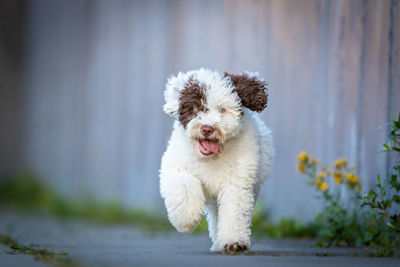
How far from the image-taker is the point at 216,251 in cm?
493

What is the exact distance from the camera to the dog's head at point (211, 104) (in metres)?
4.52

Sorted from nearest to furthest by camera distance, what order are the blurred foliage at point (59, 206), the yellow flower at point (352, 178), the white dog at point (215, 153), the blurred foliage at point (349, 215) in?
the white dog at point (215, 153) < the blurred foliage at point (349, 215) < the yellow flower at point (352, 178) < the blurred foliage at point (59, 206)

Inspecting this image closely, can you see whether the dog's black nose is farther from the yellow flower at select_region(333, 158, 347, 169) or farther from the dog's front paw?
the yellow flower at select_region(333, 158, 347, 169)

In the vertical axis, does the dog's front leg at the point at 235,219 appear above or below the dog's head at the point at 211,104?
below

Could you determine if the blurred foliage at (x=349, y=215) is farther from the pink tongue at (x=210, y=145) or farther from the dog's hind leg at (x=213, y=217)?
the pink tongue at (x=210, y=145)

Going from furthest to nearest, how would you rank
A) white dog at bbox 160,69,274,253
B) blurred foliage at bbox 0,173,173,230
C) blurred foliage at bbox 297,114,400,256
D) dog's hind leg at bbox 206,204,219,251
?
blurred foliage at bbox 0,173,173,230 → dog's hind leg at bbox 206,204,219,251 → blurred foliage at bbox 297,114,400,256 → white dog at bbox 160,69,274,253

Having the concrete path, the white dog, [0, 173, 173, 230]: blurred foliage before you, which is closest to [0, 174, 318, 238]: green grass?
[0, 173, 173, 230]: blurred foliage

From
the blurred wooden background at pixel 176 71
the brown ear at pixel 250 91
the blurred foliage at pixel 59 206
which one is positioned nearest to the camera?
the brown ear at pixel 250 91

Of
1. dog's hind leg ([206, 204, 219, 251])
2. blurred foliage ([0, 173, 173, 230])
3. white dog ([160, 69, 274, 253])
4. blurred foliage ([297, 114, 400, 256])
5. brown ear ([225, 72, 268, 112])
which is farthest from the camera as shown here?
blurred foliage ([0, 173, 173, 230])

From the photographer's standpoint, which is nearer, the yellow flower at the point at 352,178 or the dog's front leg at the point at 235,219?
the dog's front leg at the point at 235,219

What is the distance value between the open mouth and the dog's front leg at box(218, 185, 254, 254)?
30cm

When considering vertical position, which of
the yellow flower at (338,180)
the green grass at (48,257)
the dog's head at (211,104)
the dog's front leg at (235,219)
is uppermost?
the dog's head at (211,104)

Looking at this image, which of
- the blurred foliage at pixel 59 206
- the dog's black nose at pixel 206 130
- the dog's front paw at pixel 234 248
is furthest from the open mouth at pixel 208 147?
the blurred foliage at pixel 59 206

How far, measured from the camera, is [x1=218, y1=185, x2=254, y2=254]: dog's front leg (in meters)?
4.55
